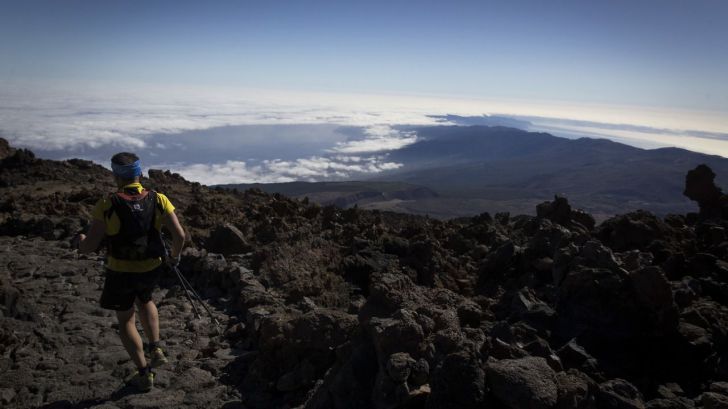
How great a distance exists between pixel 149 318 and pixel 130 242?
85 centimetres

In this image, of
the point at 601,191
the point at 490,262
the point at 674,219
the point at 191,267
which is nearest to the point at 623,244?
the point at 490,262

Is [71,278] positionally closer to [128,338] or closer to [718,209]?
[128,338]

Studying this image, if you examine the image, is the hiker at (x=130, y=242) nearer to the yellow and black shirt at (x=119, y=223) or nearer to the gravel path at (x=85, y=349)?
the yellow and black shirt at (x=119, y=223)

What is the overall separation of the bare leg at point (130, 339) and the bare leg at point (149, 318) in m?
0.14

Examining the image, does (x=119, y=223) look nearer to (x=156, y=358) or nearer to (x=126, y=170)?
(x=126, y=170)

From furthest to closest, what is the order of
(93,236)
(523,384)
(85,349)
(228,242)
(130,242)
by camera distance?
(228,242) < (85,349) < (130,242) < (93,236) < (523,384)

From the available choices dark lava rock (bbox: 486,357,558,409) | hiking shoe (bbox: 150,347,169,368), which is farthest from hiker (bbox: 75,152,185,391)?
dark lava rock (bbox: 486,357,558,409)

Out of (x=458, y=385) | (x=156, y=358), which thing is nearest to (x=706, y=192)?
(x=458, y=385)

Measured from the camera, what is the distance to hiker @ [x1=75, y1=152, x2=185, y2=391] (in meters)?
4.08

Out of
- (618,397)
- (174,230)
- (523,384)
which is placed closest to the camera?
(523,384)

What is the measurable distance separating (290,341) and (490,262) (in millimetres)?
4635

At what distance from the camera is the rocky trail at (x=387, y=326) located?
3486mm

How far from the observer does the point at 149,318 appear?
4.52 m

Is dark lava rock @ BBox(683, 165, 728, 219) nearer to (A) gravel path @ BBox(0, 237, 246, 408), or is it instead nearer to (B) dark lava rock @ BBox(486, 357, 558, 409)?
(B) dark lava rock @ BBox(486, 357, 558, 409)
